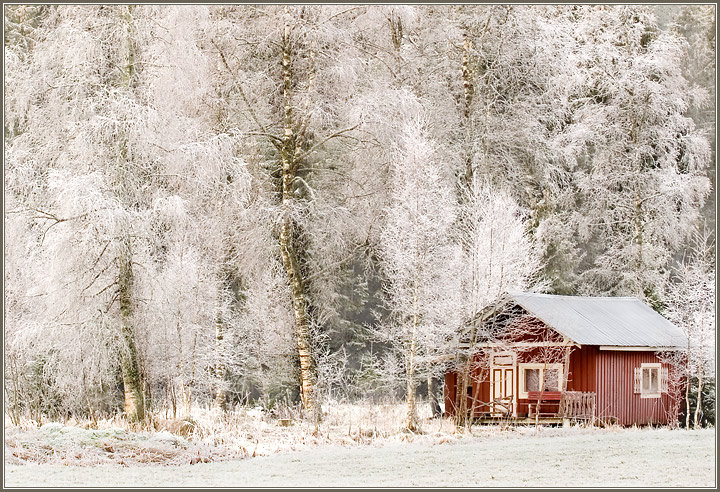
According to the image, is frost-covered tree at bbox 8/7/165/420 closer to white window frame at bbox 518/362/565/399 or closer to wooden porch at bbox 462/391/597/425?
wooden porch at bbox 462/391/597/425

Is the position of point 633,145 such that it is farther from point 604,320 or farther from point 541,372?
point 541,372

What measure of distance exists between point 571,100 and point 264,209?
11853mm

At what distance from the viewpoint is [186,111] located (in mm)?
20672

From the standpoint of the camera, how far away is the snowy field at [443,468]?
14125mm

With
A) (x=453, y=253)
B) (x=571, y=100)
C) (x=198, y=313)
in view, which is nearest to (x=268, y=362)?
(x=198, y=313)

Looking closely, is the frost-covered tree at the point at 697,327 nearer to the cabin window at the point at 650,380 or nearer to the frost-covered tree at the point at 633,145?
the cabin window at the point at 650,380

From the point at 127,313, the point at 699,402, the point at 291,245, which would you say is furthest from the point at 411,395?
the point at 699,402

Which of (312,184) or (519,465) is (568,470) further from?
(312,184)

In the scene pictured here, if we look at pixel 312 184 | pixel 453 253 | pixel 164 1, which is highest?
pixel 164 1

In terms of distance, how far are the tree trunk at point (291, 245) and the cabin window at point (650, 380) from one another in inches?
292

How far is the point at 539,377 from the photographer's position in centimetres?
2227

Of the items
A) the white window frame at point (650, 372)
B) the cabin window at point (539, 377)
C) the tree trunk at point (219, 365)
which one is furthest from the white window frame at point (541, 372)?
the tree trunk at point (219, 365)

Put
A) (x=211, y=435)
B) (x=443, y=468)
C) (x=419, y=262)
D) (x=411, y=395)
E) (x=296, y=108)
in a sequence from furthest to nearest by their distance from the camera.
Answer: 1. (x=296, y=108)
2. (x=411, y=395)
3. (x=419, y=262)
4. (x=211, y=435)
5. (x=443, y=468)

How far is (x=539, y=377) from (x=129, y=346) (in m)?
9.54
